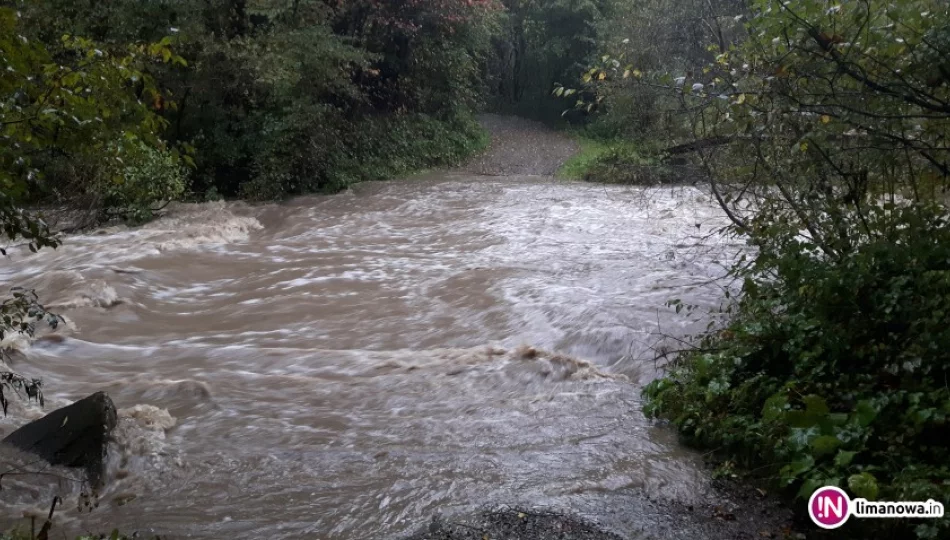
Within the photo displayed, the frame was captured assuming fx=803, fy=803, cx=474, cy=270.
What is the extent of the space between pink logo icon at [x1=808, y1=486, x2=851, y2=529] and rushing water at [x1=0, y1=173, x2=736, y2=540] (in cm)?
72

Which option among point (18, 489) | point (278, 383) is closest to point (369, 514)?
point (18, 489)

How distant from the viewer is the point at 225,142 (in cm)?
1769

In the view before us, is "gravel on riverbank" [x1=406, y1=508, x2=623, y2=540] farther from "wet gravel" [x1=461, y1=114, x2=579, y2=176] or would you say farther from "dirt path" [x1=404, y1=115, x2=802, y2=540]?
"wet gravel" [x1=461, y1=114, x2=579, y2=176]

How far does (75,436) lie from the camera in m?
5.32

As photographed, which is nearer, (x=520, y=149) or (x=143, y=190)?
(x=143, y=190)

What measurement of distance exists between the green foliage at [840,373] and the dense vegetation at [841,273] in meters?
0.01

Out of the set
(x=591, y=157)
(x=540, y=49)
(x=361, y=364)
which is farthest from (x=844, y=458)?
(x=540, y=49)

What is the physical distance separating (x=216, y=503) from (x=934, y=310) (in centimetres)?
446

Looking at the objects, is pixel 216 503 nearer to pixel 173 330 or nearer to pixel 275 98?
pixel 173 330

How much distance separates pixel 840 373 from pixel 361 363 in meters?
4.28

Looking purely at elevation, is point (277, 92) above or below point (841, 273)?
above

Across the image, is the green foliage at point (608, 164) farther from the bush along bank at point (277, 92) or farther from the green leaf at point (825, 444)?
the green leaf at point (825, 444)

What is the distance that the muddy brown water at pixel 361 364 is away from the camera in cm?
492

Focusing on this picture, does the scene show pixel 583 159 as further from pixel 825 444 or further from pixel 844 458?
pixel 844 458
